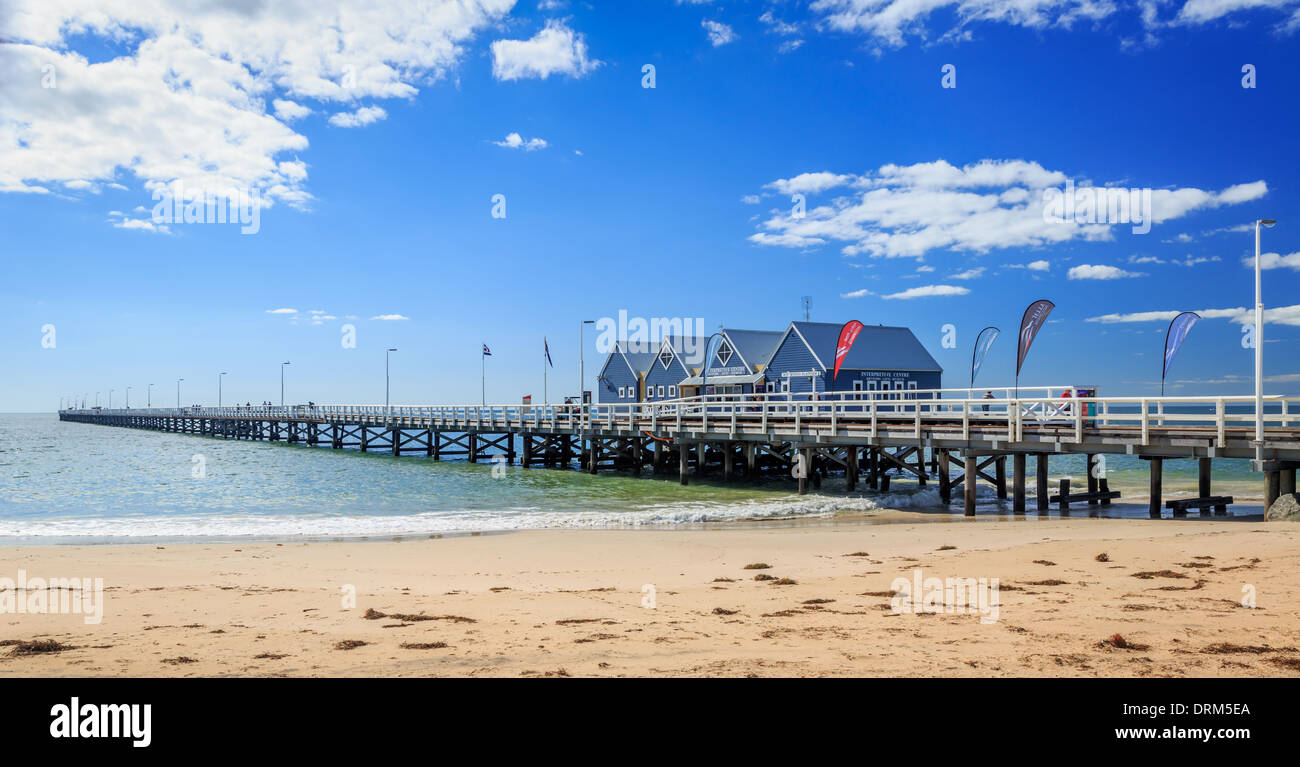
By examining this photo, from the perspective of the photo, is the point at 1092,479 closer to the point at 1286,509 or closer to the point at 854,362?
the point at 1286,509

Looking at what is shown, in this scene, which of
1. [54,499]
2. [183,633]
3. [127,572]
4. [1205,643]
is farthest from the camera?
[54,499]

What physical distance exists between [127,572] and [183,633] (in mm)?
5385

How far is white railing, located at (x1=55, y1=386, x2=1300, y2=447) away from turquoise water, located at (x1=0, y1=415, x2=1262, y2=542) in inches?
93.6

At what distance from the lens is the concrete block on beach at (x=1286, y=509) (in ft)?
46.4

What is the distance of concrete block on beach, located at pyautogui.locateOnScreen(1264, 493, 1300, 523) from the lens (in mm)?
14141

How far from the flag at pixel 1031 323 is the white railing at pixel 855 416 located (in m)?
1.52

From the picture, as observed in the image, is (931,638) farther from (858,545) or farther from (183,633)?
(858,545)

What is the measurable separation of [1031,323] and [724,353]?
75.1 feet

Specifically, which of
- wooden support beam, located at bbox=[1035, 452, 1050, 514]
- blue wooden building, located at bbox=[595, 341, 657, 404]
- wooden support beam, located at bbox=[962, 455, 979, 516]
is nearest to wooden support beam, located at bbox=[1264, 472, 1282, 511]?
wooden support beam, located at bbox=[1035, 452, 1050, 514]

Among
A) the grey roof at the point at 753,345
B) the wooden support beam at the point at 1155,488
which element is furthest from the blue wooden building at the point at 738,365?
the wooden support beam at the point at 1155,488

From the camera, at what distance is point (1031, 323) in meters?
23.3
